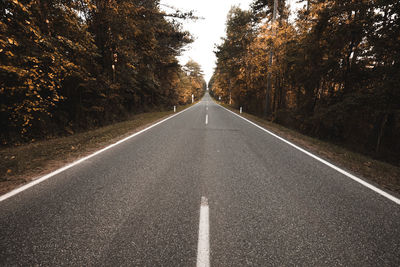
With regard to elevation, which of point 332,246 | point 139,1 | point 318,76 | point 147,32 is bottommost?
point 332,246

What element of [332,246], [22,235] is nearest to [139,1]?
[22,235]

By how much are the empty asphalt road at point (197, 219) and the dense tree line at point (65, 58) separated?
4371 millimetres

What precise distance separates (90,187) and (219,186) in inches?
93.0

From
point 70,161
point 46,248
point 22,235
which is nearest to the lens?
point 46,248

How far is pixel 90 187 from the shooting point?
2977mm

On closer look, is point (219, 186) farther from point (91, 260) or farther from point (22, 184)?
point (22, 184)

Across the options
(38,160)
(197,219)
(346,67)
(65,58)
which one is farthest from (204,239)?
(346,67)

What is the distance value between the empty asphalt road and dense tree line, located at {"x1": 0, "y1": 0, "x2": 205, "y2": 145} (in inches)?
172

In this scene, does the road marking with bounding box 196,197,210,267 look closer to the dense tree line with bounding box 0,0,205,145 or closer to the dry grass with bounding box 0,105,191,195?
the dry grass with bounding box 0,105,191,195

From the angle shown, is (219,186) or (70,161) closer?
(219,186)

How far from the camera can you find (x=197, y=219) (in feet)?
7.24

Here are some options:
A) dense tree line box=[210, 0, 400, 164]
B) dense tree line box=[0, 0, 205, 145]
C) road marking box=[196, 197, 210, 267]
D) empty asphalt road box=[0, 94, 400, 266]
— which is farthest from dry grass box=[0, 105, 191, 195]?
dense tree line box=[210, 0, 400, 164]

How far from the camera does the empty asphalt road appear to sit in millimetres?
1691

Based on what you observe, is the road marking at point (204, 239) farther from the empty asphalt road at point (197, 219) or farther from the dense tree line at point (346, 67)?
the dense tree line at point (346, 67)
